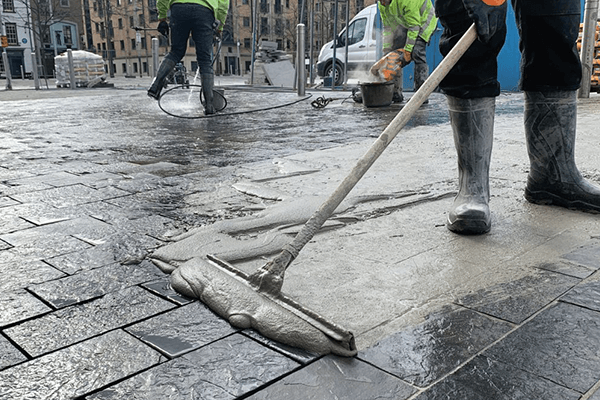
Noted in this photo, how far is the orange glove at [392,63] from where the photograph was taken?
778cm

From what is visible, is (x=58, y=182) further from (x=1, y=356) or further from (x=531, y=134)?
(x=531, y=134)

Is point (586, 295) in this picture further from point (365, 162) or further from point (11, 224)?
point (11, 224)

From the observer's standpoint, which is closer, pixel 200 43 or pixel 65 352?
pixel 65 352

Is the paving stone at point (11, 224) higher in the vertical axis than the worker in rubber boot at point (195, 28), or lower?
lower

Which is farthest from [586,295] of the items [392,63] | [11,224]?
[392,63]

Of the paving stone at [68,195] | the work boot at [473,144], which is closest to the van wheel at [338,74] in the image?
the paving stone at [68,195]

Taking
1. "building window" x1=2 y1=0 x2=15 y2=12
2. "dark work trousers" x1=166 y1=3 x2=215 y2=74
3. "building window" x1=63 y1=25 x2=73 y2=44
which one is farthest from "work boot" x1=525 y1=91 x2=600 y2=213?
"building window" x1=63 y1=25 x2=73 y2=44

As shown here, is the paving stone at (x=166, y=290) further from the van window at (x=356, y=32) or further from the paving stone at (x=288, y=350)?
the van window at (x=356, y=32)

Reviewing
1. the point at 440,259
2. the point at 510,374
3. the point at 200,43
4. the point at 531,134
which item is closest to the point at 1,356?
the point at 510,374

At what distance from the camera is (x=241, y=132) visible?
524 cm

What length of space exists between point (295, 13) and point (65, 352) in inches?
2316

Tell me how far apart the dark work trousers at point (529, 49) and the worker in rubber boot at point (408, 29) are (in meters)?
5.40

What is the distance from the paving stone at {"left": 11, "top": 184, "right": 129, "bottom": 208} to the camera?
2.64m

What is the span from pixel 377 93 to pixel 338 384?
670 cm
